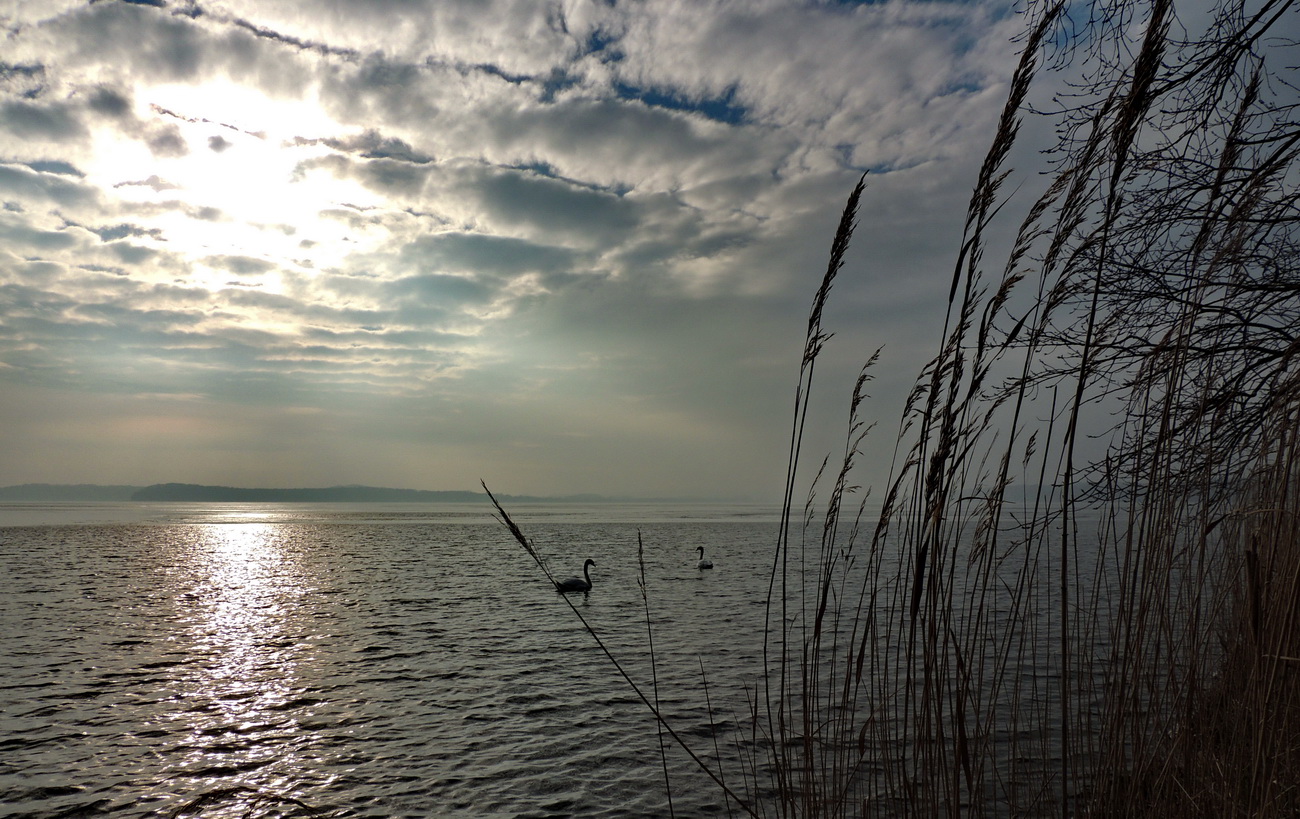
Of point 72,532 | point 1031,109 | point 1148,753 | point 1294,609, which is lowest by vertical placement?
point 72,532

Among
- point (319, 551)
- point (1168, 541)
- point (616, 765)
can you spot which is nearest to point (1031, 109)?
point (1168, 541)

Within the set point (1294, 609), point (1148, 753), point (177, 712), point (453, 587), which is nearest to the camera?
point (1294, 609)

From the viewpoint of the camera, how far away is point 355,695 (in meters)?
9.56

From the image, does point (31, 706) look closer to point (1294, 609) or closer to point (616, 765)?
point (616, 765)

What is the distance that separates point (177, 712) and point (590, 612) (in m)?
8.71

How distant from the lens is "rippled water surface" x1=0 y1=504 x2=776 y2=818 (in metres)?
6.46

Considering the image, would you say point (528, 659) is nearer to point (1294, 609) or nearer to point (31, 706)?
point (31, 706)

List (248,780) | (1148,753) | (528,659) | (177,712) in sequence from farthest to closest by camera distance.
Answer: (528,659) < (177,712) < (248,780) < (1148,753)

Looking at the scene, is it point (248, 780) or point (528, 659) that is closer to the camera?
point (248, 780)

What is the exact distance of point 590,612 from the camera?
53.0ft

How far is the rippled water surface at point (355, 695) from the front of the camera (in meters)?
6.46

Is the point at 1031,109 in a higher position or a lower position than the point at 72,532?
higher

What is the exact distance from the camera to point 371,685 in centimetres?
1005

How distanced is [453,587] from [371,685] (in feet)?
34.0
